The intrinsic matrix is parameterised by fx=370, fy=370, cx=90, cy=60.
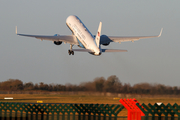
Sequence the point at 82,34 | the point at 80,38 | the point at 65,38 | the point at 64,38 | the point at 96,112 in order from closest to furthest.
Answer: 1. the point at 96,112
2. the point at 82,34
3. the point at 80,38
4. the point at 64,38
5. the point at 65,38

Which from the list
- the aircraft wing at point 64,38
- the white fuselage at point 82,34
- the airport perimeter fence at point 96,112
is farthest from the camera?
the aircraft wing at point 64,38

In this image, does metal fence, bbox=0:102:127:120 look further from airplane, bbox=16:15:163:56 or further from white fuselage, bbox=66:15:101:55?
airplane, bbox=16:15:163:56

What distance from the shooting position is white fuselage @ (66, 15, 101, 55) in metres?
65.2

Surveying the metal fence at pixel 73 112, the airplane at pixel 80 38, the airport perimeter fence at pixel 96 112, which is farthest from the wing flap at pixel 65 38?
the metal fence at pixel 73 112

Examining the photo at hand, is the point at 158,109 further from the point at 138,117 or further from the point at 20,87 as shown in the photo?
the point at 20,87

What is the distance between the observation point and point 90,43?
66875mm

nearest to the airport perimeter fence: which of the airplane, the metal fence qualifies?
the metal fence

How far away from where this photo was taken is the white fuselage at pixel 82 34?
6518cm

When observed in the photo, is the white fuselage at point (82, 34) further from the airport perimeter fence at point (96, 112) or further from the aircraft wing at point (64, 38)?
the airport perimeter fence at point (96, 112)

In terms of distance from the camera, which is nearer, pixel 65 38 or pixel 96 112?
pixel 96 112

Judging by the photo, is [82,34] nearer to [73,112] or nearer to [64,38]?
[64,38]

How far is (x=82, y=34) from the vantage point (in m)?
71.9

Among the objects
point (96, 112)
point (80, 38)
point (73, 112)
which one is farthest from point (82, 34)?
point (96, 112)

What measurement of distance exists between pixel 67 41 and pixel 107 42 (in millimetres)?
8236
